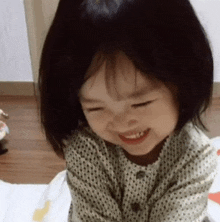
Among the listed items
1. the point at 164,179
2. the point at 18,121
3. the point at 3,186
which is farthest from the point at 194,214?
the point at 18,121

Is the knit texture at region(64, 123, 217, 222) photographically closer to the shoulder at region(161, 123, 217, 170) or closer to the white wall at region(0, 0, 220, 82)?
the shoulder at region(161, 123, 217, 170)

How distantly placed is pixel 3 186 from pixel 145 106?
83 cm

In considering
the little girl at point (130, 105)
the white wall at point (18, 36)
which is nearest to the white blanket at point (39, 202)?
the little girl at point (130, 105)

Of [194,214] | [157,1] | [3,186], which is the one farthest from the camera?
[3,186]

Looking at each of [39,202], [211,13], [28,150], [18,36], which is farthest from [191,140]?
[18,36]

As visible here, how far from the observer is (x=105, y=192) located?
743mm

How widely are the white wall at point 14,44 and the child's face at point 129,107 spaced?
162 cm

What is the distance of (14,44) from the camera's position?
2156 millimetres

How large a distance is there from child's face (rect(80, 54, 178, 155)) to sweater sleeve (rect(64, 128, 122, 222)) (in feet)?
0.38

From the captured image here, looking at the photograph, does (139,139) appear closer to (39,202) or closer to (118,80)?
(118,80)

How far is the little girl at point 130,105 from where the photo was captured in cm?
54

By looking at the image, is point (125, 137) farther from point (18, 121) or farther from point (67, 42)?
point (18, 121)

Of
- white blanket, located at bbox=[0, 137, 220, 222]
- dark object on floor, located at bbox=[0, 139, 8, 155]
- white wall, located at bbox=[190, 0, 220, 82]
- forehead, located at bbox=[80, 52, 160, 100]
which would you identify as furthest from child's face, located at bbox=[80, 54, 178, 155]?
white wall, located at bbox=[190, 0, 220, 82]

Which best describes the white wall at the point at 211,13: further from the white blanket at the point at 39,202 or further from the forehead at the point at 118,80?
the forehead at the point at 118,80
